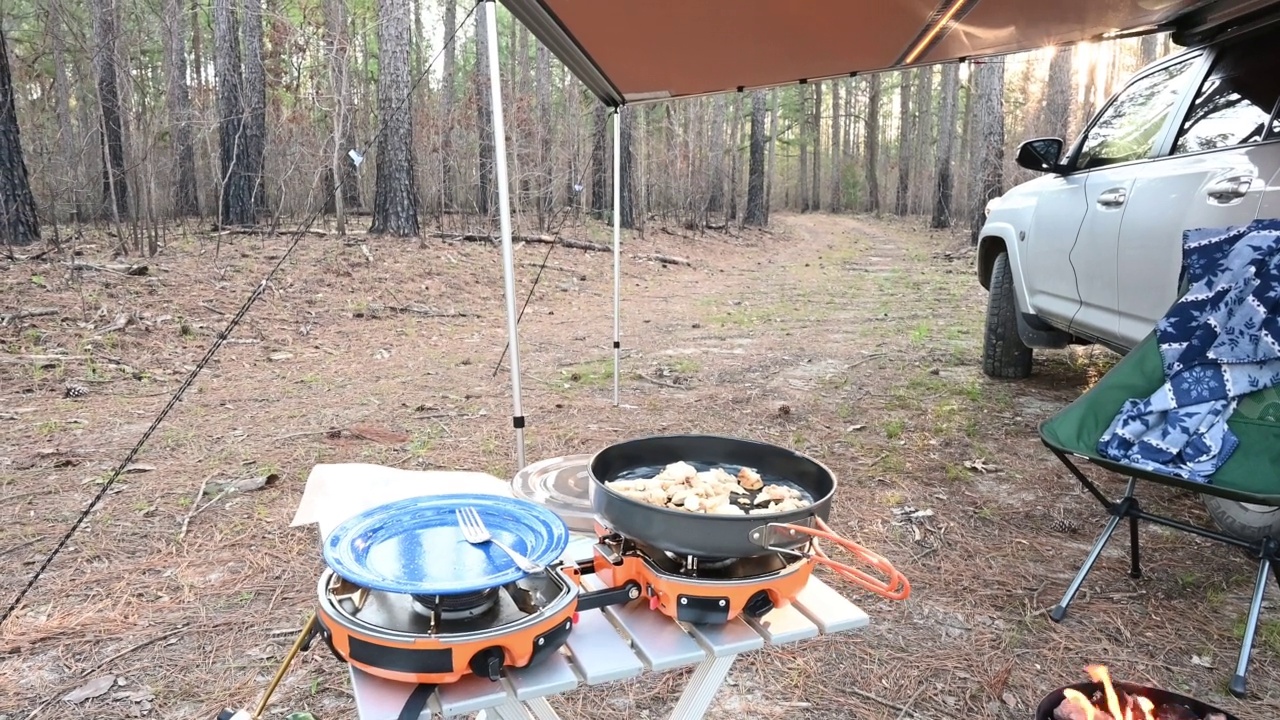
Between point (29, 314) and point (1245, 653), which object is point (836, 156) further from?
point (1245, 653)

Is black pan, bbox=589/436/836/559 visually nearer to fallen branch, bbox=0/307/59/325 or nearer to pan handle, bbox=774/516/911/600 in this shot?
pan handle, bbox=774/516/911/600

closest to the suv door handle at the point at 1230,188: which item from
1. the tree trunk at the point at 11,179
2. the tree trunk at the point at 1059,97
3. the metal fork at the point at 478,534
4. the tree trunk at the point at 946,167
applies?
the metal fork at the point at 478,534

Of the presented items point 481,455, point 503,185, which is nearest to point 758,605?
point 503,185

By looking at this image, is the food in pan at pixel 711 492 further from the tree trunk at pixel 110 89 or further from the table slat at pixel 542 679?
the tree trunk at pixel 110 89

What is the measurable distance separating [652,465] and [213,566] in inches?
75.9

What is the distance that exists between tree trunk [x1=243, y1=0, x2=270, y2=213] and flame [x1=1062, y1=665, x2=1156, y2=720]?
10.4 meters

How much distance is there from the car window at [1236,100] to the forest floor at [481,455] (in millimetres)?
1491

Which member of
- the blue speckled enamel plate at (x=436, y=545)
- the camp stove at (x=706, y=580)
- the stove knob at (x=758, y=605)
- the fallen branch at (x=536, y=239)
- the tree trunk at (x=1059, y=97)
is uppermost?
the tree trunk at (x=1059, y=97)

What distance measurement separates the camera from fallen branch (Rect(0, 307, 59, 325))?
552 cm

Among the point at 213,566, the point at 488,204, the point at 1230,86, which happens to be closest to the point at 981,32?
the point at 1230,86

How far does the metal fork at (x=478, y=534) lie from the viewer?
3.91ft

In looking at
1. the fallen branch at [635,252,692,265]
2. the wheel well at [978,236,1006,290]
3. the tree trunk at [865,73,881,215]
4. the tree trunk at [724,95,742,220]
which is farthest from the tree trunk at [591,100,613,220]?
the tree trunk at [865,73,881,215]

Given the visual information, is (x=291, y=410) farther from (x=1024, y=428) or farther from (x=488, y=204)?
(x=488, y=204)

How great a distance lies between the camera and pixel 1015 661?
88.0 inches
